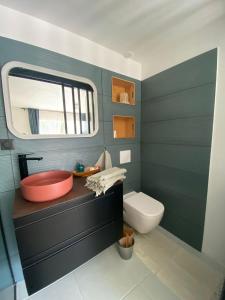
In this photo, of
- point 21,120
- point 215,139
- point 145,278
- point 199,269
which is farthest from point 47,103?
point 199,269

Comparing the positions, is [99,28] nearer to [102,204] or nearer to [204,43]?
[204,43]

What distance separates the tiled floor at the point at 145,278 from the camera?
1069mm

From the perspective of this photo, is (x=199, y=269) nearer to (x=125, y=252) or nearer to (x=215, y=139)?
(x=125, y=252)

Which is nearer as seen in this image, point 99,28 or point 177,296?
point 177,296

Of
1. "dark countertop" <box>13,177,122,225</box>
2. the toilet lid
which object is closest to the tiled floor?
the toilet lid

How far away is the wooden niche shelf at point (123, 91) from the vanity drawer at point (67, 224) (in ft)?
3.54

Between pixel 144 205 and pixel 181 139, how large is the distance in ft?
2.65

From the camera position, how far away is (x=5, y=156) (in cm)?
103

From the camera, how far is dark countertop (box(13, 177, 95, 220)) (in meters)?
0.78

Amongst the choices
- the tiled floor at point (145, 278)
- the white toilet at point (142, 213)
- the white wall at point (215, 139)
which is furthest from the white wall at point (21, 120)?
the white wall at point (215, 139)

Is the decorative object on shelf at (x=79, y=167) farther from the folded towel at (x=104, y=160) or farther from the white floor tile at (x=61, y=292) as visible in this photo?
the white floor tile at (x=61, y=292)

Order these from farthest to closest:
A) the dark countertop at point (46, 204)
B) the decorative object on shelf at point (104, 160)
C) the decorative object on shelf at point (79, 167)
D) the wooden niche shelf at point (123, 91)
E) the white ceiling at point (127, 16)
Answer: the wooden niche shelf at point (123, 91) < the decorative object on shelf at point (104, 160) < the decorative object on shelf at point (79, 167) < the white ceiling at point (127, 16) < the dark countertop at point (46, 204)

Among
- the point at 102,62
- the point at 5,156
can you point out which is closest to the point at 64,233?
the point at 5,156

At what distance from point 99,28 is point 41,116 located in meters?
0.93
